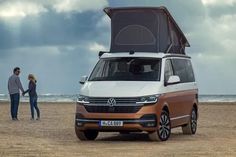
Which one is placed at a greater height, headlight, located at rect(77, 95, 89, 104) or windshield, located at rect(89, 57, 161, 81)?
windshield, located at rect(89, 57, 161, 81)

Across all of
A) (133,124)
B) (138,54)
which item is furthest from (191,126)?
(133,124)

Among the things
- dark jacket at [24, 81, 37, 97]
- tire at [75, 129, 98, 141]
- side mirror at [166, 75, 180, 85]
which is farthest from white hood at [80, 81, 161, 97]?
dark jacket at [24, 81, 37, 97]

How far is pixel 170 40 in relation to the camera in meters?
18.8

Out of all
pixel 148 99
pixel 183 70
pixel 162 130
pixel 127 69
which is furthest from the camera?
pixel 183 70

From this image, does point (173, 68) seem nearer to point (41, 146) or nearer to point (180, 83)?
point (180, 83)

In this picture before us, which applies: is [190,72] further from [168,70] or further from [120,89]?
[120,89]

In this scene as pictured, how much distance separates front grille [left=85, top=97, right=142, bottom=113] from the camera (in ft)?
52.9

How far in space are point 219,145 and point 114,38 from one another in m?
4.74

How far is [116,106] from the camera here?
53.1 feet

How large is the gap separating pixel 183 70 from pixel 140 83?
2949mm

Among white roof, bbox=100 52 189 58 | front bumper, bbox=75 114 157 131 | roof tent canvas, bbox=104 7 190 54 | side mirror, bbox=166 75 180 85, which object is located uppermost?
roof tent canvas, bbox=104 7 190 54

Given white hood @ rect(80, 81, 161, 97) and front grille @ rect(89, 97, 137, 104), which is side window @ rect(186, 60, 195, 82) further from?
front grille @ rect(89, 97, 137, 104)

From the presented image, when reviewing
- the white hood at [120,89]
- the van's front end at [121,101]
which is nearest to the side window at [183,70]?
the van's front end at [121,101]

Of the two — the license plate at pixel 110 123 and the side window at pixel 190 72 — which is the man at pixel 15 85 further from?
the license plate at pixel 110 123
